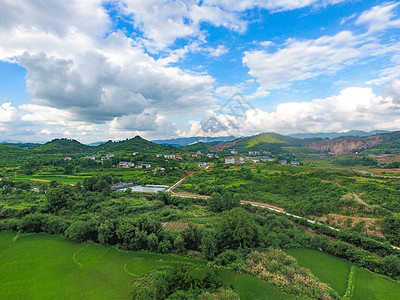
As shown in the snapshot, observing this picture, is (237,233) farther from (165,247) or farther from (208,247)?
(165,247)

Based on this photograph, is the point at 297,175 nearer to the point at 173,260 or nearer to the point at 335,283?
the point at 335,283

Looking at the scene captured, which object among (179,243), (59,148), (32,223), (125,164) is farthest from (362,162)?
(59,148)

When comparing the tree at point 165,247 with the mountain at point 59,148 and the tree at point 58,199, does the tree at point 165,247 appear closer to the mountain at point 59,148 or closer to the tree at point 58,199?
the tree at point 58,199

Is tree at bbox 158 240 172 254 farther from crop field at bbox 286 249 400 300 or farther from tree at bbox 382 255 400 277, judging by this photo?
tree at bbox 382 255 400 277

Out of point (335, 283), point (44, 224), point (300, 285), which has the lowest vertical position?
point (335, 283)

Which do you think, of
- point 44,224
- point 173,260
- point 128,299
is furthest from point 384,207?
point 44,224

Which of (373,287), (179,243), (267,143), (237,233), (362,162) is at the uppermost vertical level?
(267,143)

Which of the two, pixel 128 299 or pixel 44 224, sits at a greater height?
pixel 44 224
